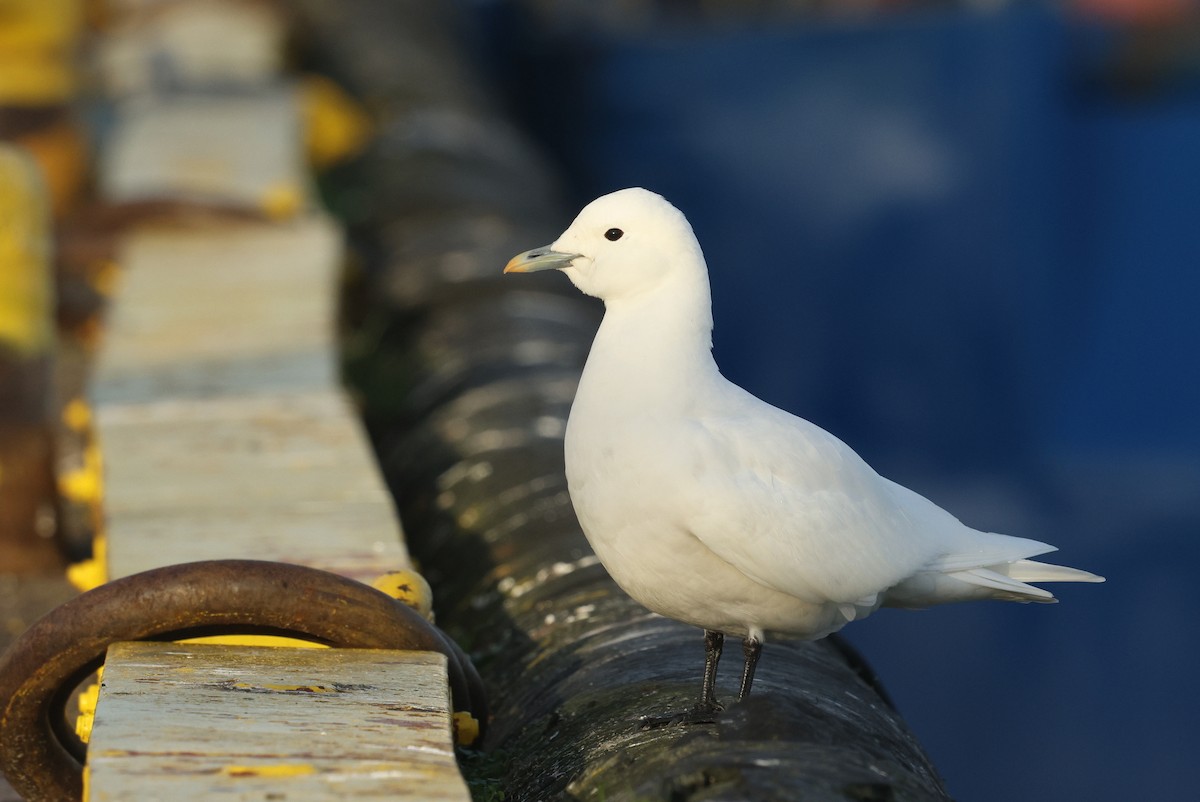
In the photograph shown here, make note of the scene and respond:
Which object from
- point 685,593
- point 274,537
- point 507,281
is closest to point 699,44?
point 507,281

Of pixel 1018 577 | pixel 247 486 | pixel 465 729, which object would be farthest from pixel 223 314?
pixel 1018 577

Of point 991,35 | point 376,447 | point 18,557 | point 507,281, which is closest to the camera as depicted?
point 18,557

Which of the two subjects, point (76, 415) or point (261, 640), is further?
point (76, 415)

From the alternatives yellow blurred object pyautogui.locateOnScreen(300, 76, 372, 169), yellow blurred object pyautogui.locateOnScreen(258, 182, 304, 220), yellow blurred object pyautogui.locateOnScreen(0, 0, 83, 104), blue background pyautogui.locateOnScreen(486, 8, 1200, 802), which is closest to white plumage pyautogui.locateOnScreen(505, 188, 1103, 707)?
yellow blurred object pyautogui.locateOnScreen(258, 182, 304, 220)

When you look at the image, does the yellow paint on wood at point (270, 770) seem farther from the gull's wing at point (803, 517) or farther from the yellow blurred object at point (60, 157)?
the yellow blurred object at point (60, 157)

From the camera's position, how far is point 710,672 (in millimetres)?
4500

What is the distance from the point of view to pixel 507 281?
9.50 meters

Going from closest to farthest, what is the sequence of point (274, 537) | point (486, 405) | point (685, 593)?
point (685, 593)
point (274, 537)
point (486, 405)

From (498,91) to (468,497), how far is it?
12.5m

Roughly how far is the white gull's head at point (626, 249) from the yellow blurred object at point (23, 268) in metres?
3.30

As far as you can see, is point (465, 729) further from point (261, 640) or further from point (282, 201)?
point (282, 201)

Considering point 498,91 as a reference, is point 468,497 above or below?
above

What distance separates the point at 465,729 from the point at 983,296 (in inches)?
433

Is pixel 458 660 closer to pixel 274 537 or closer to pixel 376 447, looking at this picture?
pixel 274 537
